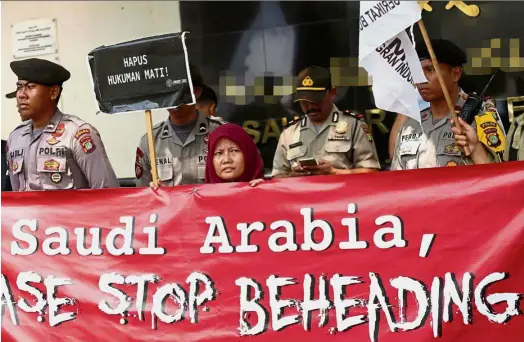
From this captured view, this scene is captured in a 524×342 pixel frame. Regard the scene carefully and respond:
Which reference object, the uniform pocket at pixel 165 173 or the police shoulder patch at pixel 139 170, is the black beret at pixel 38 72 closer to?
the police shoulder patch at pixel 139 170

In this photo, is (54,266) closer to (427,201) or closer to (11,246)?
(11,246)

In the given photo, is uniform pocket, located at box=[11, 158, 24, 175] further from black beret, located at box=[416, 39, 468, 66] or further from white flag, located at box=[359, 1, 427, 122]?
black beret, located at box=[416, 39, 468, 66]

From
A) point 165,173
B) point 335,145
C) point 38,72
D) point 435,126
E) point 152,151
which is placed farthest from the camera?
point 165,173

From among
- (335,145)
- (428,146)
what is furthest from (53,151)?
(428,146)

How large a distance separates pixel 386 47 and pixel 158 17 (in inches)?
140

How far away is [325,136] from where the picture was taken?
6250 mm

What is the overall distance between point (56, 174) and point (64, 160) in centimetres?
10

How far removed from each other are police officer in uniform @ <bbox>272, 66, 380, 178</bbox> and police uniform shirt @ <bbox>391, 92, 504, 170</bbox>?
18.5 inches

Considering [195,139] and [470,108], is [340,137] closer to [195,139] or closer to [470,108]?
[195,139]

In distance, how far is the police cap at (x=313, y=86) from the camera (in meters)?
6.14

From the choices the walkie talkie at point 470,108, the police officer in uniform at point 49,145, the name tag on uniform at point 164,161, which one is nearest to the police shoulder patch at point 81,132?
the police officer in uniform at point 49,145

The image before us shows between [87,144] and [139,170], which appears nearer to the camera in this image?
[87,144]

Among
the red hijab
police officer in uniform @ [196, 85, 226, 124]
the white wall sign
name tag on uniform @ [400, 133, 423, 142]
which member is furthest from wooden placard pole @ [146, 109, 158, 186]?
the white wall sign

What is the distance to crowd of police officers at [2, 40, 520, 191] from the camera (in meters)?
5.57
